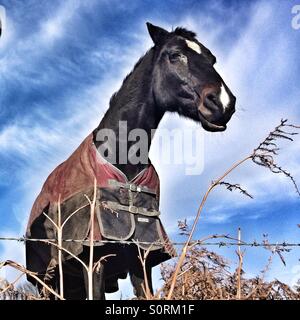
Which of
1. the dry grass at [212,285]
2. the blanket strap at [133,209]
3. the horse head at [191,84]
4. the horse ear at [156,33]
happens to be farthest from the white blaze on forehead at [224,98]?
the dry grass at [212,285]

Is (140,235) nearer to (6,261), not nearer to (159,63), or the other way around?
(159,63)

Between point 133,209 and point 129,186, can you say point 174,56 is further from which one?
point 133,209

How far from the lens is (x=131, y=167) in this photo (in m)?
4.66

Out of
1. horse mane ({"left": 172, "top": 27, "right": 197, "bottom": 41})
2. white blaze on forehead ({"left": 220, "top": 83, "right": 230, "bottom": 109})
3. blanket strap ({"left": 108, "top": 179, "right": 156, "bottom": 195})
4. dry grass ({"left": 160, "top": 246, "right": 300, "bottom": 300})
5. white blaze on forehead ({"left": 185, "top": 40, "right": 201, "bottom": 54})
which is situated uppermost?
horse mane ({"left": 172, "top": 27, "right": 197, "bottom": 41})

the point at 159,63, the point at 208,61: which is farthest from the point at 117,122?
the point at 208,61

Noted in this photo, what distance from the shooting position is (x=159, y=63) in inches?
193

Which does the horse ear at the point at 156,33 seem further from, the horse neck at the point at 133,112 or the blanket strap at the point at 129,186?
the blanket strap at the point at 129,186

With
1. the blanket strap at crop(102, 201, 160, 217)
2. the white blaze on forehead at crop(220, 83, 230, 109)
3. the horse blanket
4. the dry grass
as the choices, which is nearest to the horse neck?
the horse blanket

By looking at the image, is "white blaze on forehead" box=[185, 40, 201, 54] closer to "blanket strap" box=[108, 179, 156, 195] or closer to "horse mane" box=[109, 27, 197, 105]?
"horse mane" box=[109, 27, 197, 105]

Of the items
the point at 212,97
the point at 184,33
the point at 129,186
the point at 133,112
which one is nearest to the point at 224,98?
the point at 212,97

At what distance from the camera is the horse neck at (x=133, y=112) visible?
184 inches

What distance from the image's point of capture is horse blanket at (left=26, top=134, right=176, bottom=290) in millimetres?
4305
